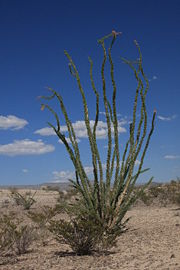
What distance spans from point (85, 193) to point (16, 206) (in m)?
14.3

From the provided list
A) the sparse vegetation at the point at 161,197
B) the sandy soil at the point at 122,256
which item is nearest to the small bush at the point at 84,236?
the sandy soil at the point at 122,256

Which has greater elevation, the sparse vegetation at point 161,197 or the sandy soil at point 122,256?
the sparse vegetation at point 161,197

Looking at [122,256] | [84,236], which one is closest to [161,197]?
[84,236]

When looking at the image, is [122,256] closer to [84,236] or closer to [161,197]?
[84,236]

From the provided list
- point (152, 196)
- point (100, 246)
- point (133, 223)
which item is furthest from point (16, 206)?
point (100, 246)

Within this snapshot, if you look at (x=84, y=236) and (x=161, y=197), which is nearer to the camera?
(x=84, y=236)

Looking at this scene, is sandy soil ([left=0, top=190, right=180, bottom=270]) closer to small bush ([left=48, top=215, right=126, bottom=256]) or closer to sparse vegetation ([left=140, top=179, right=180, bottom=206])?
small bush ([left=48, top=215, right=126, bottom=256])

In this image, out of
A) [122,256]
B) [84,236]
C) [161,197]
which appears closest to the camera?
[122,256]

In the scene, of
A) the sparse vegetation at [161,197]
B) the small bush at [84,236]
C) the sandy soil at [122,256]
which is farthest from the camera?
the sparse vegetation at [161,197]

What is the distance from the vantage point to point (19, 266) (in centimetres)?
686

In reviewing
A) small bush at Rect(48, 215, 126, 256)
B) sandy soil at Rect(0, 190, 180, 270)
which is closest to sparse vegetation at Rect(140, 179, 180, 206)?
sandy soil at Rect(0, 190, 180, 270)

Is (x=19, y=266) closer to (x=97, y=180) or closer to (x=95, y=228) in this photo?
(x=95, y=228)

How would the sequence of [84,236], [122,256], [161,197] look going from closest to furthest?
[122,256] → [84,236] → [161,197]

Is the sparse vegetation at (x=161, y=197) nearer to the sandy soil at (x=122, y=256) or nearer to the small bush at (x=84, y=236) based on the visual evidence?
the sandy soil at (x=122, y=256)
